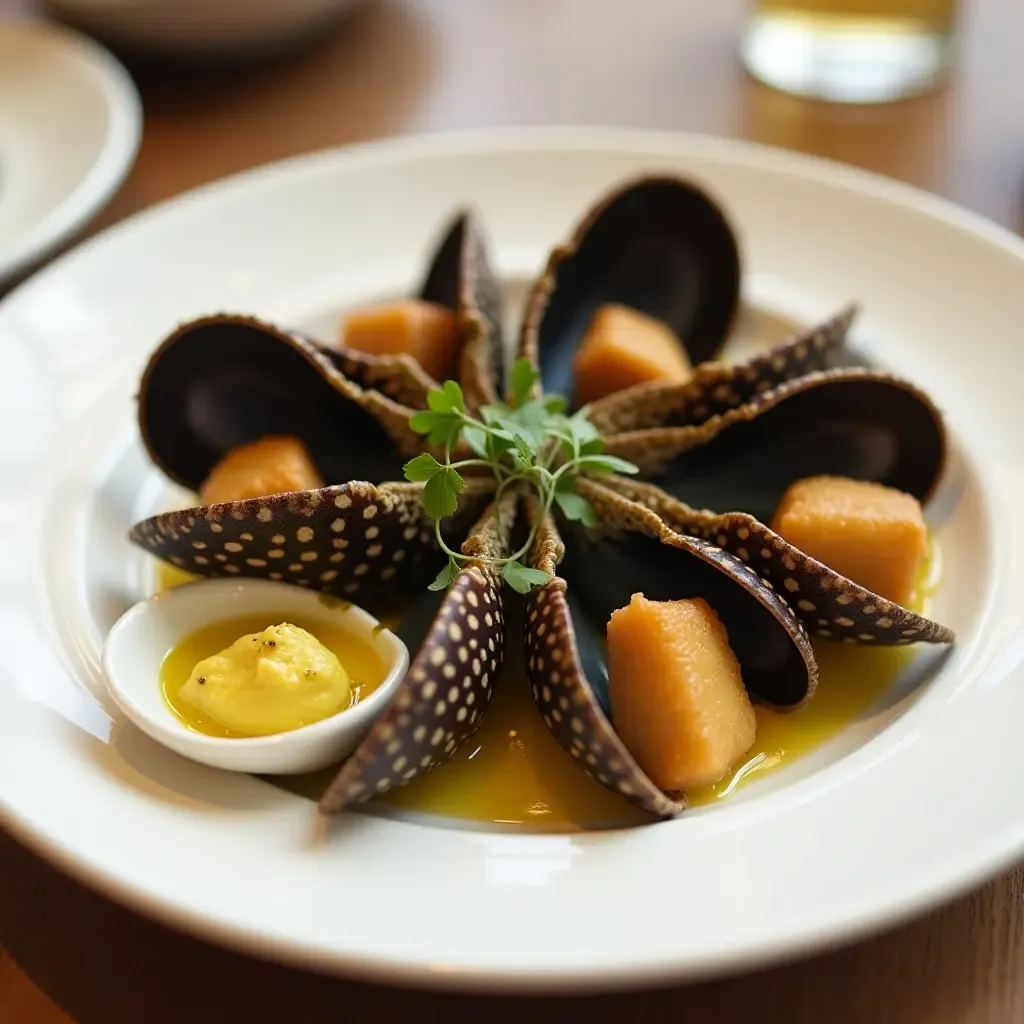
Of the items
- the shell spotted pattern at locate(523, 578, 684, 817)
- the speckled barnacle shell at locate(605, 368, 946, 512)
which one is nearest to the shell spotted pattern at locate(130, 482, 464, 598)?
the shell spotted pattern at locate(523, 578, 684, 817)

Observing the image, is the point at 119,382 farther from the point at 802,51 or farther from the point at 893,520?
the point at 802,51

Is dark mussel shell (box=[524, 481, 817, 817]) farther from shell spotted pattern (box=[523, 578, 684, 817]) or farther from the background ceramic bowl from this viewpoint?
the background ceramic bowl

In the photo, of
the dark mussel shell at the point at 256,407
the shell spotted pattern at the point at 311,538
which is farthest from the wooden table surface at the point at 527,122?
the dark mussel shell at the point at 256,407

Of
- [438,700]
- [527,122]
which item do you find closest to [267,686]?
[438,700]

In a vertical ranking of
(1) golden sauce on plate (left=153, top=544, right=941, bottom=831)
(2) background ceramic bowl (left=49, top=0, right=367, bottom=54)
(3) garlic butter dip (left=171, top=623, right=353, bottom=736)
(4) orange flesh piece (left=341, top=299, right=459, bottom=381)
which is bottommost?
(1) golden sauce on plate (left=153, top=544, right=941, bottom=831)

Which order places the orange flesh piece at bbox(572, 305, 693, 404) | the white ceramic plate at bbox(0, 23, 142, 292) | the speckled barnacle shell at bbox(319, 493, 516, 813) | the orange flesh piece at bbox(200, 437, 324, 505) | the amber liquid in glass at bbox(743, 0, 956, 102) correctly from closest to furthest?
the speckled barnacle shell at bbox(319, 493, 516, 813), the orange flesh piece at bbox(200, 437, 324, 505), the orange flesh piece at bbox(572, 305, 693, 404), the white ceramic plate at bbox(0, 23, 142, 292), the amber liquid in glass at bbox(743, 0, 956, 102)

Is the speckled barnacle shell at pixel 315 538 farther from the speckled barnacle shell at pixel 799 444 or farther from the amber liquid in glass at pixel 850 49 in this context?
the amber liquid in glass at pixel 850 49
